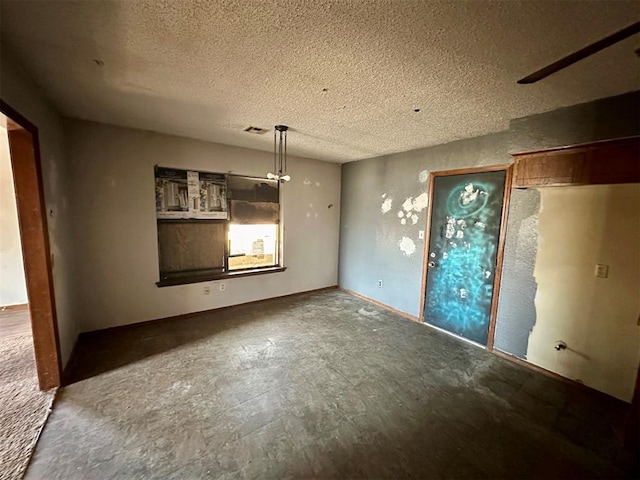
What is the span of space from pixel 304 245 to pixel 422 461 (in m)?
3.36

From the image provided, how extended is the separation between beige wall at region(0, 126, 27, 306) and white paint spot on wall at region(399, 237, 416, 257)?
541cm

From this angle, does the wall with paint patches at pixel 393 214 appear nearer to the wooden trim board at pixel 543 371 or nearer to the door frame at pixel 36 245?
the wooden trim board at pixel 543 371

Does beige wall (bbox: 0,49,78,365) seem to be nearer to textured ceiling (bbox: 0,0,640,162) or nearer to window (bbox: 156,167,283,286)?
textured ceiling (bbox: 0,0,640,162)

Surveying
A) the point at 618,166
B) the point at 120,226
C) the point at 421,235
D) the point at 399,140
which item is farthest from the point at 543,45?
the point at 120,226

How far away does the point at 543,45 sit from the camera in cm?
140

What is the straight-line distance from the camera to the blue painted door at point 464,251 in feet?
9.46

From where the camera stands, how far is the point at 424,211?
3.54 metres

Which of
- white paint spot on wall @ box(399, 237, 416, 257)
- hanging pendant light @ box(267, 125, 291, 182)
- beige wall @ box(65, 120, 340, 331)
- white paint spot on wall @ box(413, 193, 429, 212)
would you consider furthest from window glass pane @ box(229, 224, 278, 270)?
white paint spot on wall @ box(413, 193, 429, 212)

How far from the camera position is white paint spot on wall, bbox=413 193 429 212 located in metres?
3.52

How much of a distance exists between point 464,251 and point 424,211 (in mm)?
738

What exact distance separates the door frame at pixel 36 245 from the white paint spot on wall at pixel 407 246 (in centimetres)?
381

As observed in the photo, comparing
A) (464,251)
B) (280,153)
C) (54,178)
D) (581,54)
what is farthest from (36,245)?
(464,251)

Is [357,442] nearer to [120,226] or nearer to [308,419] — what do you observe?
[308,419]

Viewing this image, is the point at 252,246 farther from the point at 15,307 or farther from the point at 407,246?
the point at 15,307
